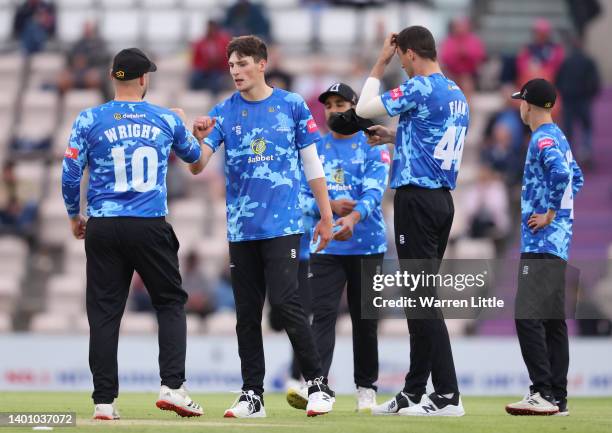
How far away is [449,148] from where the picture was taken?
9445 millimetres

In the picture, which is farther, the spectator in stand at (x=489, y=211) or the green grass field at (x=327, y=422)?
the spectator in stand at (x=489, y=211)

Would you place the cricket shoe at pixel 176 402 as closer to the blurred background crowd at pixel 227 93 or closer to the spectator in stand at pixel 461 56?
the blurred background crowd at pixel 227 93

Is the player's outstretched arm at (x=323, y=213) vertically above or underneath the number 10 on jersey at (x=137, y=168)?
underneath

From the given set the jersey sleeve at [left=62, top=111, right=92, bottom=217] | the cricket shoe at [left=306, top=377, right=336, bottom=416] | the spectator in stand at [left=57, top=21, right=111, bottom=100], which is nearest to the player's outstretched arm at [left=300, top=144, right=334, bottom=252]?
the cricket shoe at [left=306, top=377, right=336, bottom=416]

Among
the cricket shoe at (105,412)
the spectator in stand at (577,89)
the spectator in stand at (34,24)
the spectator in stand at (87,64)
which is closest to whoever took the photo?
the cricket shoe at (105,412)

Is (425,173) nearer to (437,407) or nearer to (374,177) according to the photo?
(374,177)

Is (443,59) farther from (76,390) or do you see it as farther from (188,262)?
(76,390)

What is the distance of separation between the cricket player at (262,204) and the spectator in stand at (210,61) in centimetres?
1197

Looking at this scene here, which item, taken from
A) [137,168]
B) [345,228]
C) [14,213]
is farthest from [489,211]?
[137,168]

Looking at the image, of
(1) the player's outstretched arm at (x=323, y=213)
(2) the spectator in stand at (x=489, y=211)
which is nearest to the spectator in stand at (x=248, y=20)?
(2) the spectator in stand at (x=489, y=211)

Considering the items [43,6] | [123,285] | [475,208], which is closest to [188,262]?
[475,208]

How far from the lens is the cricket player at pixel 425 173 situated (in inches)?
368

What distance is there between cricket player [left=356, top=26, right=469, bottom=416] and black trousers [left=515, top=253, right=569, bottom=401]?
0.88m

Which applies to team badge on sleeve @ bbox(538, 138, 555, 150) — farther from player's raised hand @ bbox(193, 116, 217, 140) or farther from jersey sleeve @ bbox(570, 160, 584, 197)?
player's raised hand @ bbox(193, 116, 217, 140)
